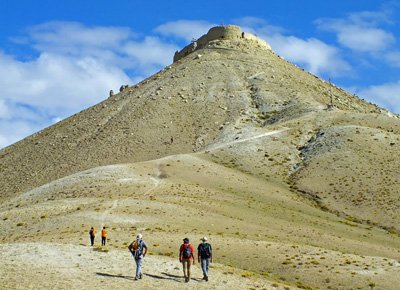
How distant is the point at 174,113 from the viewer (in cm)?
10712

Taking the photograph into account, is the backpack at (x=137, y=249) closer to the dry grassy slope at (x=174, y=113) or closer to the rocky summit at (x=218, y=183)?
the rocky summit at (x=218, y=183)

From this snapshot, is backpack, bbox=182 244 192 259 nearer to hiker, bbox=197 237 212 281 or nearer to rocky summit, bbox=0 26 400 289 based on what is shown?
hiker, bbox=197 237 212 281

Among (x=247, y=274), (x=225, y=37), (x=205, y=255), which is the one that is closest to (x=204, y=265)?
(x=205, y=255)

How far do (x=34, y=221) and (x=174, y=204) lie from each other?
1202cm

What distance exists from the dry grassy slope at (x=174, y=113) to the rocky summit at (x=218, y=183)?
0.36 meters

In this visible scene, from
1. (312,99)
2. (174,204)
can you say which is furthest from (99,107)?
(174,204)

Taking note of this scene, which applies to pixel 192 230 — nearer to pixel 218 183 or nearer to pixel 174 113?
pixel 218 183

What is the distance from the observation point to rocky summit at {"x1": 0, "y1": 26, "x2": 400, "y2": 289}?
108ft

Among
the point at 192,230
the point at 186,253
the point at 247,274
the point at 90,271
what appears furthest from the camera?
the point at 192,230

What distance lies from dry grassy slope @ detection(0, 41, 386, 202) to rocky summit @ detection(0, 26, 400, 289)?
36 cm

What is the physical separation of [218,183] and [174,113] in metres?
40.2

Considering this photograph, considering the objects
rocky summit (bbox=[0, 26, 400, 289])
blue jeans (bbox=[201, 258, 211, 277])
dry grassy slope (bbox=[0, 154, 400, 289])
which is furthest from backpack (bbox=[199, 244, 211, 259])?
dry grassy slope (bbox=[0, 154, 400, 289])

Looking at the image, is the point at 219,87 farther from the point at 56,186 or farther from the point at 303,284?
the point at 303,284

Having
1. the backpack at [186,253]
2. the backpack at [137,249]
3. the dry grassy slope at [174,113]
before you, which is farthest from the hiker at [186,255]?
the dry grassy slope at [174,113]
